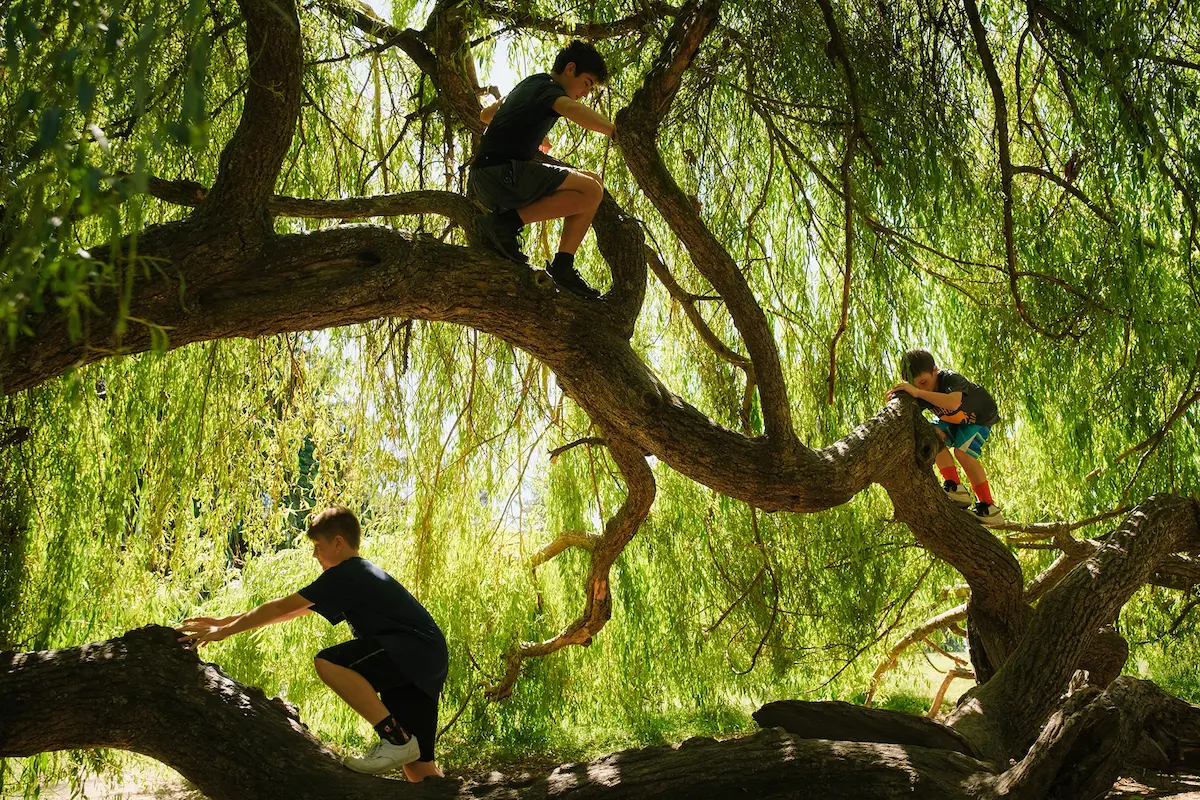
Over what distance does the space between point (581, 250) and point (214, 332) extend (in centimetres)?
237

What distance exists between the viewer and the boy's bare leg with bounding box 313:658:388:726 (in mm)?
2705

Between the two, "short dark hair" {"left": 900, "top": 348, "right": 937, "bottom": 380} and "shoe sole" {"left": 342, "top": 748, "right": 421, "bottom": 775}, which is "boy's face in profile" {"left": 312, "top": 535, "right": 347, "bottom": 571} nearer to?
"shoe sole" {"left": 342, "top": 748, "right": 421, "bottom": 775}

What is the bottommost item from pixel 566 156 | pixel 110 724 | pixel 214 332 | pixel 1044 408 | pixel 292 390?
pixel 110 724

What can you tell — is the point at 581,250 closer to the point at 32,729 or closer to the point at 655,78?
the point at 655,78

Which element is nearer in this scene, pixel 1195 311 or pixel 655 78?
pixel 655 78

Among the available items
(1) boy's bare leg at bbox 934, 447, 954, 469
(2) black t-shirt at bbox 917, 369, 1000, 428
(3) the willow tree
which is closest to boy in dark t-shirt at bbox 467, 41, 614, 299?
(3) the willow tree

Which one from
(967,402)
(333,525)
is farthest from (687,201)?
(967,402)

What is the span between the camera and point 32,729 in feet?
7.89

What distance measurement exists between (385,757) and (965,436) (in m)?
2.82

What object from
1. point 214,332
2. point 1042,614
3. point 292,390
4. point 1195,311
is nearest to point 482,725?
point 292,390

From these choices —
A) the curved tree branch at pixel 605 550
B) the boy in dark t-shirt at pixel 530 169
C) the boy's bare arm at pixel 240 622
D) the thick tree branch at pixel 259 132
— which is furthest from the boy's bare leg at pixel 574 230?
the boy's bare arm at pixel 240 622

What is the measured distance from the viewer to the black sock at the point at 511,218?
9.87 ft

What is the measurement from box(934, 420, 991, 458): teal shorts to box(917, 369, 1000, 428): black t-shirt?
66 mm

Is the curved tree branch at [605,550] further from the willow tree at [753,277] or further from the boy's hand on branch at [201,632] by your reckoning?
the boy's hand on branch at [201,632]
